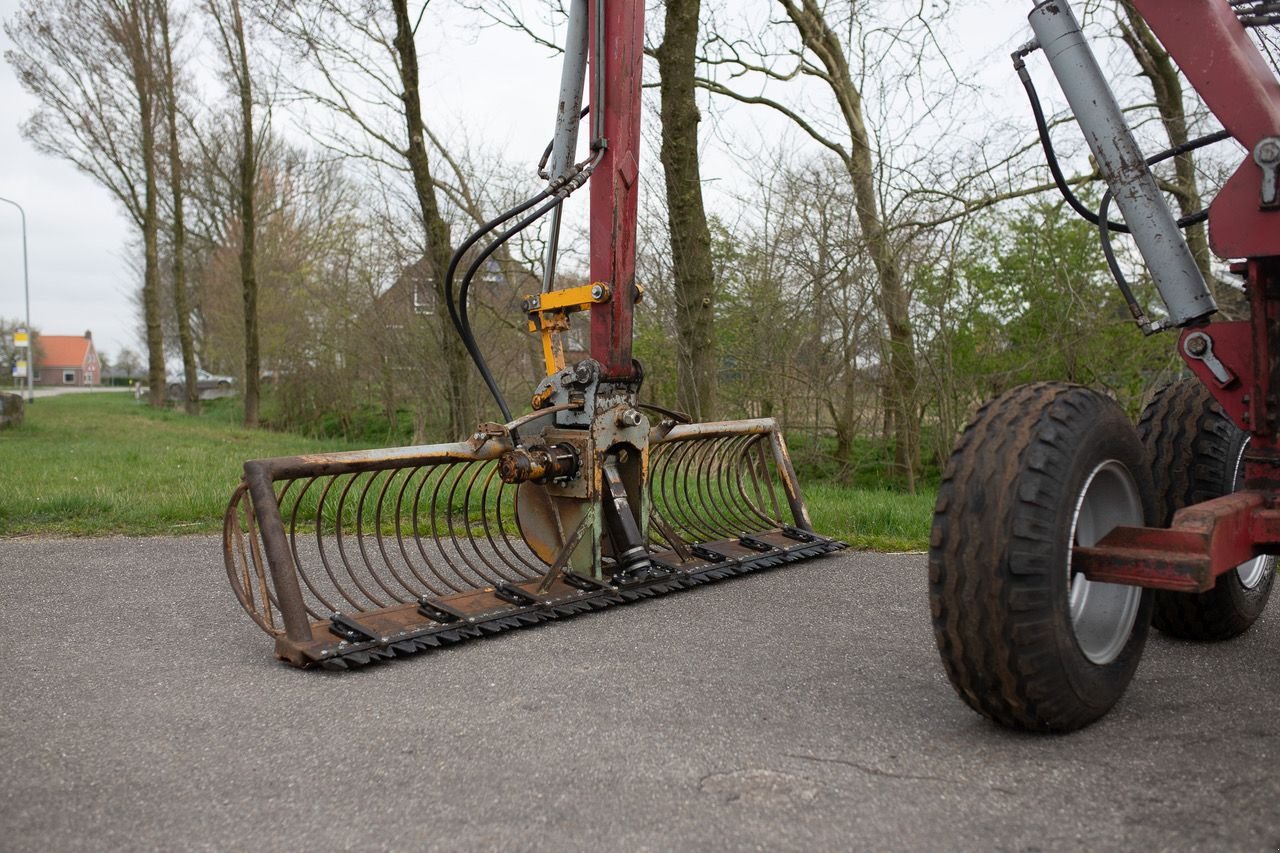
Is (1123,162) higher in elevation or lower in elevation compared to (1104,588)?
higher

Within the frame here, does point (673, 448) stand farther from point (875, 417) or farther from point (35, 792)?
point (875, 417)

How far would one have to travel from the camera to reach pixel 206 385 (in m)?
49.7

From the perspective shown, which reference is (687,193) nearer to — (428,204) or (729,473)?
(729,473)

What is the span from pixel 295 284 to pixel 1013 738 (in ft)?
81.4

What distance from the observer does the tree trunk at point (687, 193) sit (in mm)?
8391

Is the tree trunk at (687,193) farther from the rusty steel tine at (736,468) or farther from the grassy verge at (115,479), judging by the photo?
the grassy verge at (115,479)

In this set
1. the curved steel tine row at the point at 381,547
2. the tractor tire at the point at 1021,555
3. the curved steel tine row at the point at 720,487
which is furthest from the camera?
the curved steel tine row at the point at 720,487

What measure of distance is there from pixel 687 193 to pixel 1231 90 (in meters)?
5.80

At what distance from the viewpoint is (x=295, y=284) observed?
25266 millimetres

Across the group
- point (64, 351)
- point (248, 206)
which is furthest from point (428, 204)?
point (64, 351)

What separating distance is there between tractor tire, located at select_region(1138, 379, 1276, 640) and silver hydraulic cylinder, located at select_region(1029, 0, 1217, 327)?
0.87m

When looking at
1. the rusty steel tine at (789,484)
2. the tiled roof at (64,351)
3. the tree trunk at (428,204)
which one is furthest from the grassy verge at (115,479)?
the tiled roof at (64,351)

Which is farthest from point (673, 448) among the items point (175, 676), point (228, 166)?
point (228, 166)

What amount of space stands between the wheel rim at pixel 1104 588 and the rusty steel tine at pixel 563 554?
2214 millimetres
